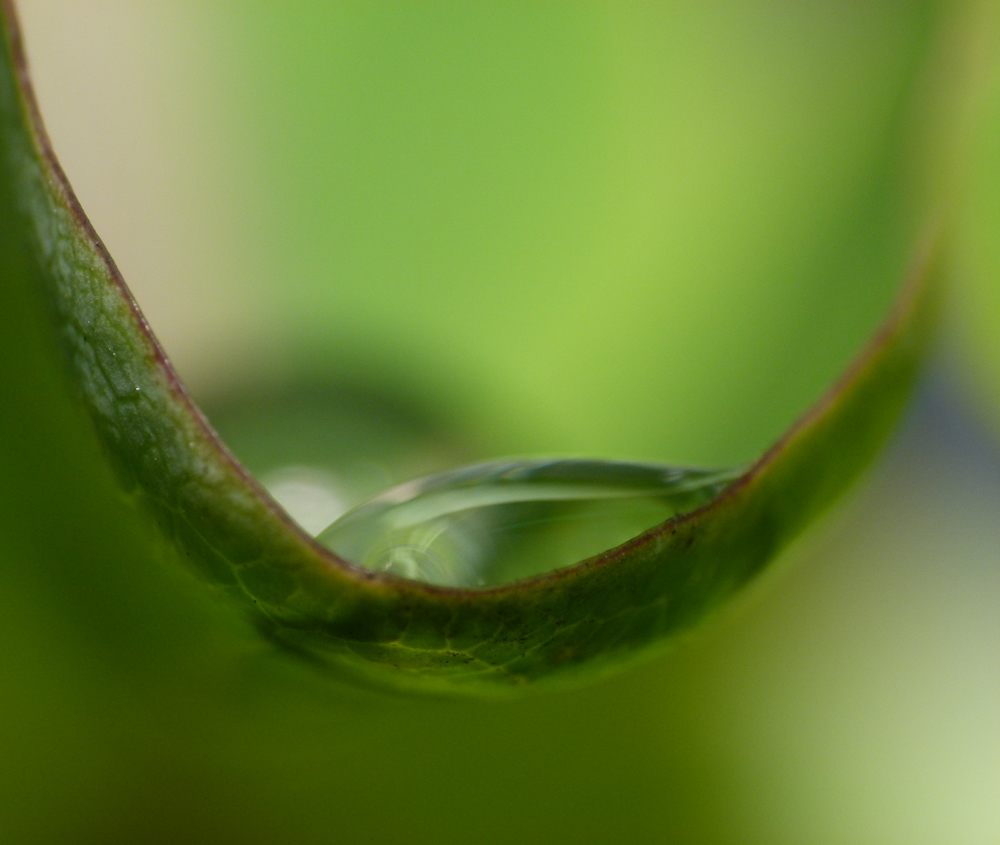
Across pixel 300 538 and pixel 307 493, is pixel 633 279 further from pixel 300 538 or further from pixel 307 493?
pixel 300 538

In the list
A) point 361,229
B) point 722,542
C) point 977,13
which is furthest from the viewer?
point 361,229

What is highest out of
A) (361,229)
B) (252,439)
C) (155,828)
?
(361,229)

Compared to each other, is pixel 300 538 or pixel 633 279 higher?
pixel 633 279

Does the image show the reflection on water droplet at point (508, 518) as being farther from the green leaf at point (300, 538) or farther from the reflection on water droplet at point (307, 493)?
the reflection on water droplet at point (307, 493)

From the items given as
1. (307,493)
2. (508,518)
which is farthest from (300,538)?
(307,493)

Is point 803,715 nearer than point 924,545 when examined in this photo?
Yes

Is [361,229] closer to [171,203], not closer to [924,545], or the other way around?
[171,203]

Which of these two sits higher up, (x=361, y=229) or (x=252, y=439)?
(x=361, y=229)

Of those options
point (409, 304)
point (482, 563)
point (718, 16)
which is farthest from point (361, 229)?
point (482, 563)
